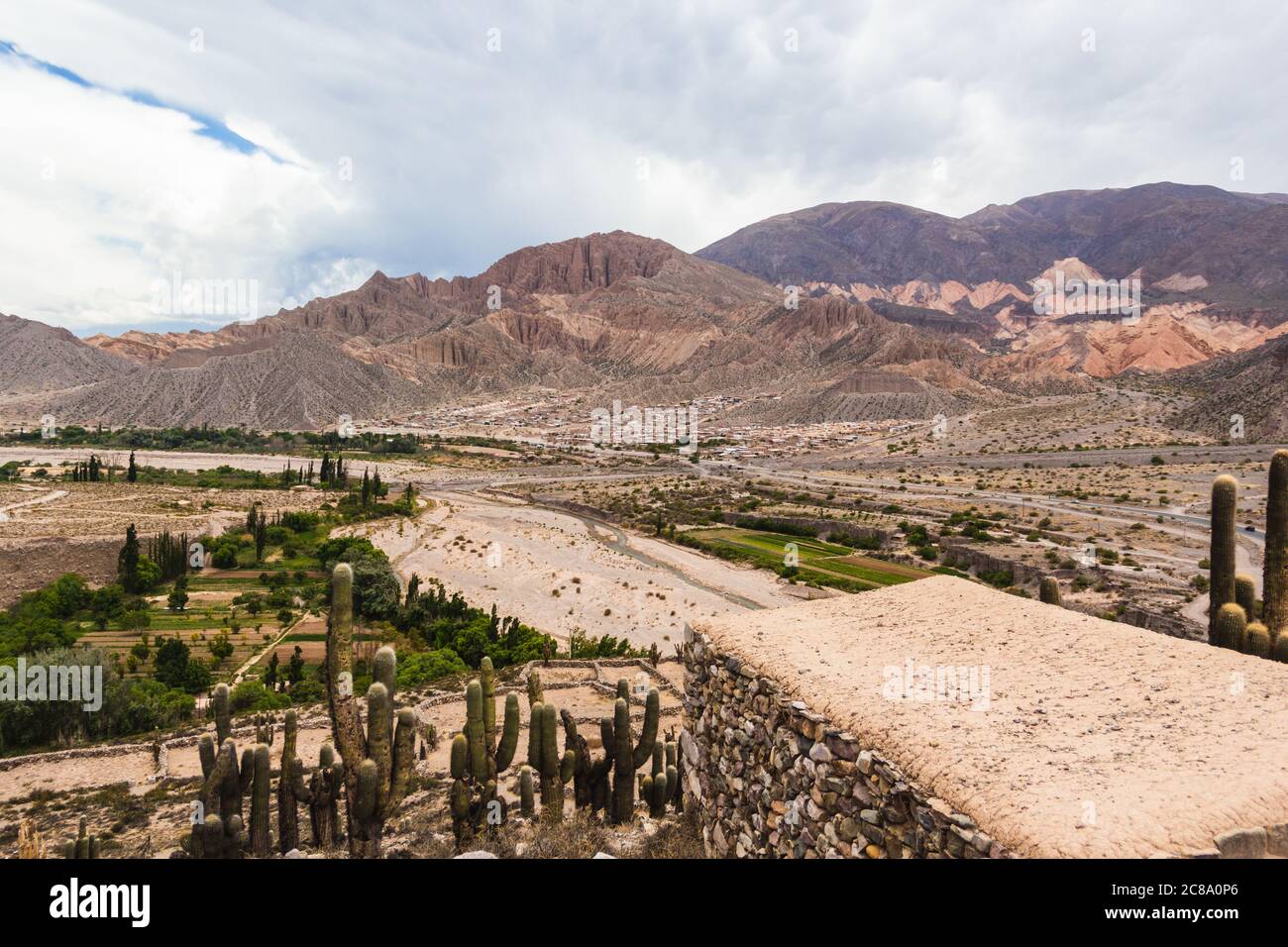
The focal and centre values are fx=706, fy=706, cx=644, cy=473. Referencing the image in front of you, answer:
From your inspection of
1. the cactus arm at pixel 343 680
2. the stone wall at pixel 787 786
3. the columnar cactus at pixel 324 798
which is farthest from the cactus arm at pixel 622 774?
the columnar cactus at pixel 324 798

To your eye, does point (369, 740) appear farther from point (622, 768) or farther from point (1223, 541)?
point (1223, 541)

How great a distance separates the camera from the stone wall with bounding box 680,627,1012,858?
4.93 meters

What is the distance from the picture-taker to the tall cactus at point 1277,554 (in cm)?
977

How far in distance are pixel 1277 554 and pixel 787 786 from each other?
28.2ft

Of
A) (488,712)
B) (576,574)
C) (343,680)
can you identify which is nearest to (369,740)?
(343,680)

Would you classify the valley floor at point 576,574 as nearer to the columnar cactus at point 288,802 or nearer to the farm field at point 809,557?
the farm field at point 809,557

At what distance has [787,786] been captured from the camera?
6.35m

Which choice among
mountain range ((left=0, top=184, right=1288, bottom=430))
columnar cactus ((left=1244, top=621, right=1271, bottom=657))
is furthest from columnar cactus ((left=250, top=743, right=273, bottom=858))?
mountain range ((left=0, top=184, right=1288, bottom=430))

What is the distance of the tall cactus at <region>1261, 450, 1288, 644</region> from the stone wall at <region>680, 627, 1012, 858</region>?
24.6 feet

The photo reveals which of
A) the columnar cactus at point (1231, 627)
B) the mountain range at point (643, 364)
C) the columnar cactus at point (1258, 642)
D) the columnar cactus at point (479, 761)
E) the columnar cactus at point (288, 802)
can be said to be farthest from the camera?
the mountain range at point (643, 364)

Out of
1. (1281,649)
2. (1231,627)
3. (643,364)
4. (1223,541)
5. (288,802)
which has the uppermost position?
(643,364)

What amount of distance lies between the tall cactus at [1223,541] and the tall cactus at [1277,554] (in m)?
0.41
